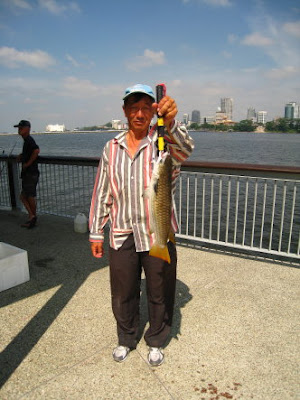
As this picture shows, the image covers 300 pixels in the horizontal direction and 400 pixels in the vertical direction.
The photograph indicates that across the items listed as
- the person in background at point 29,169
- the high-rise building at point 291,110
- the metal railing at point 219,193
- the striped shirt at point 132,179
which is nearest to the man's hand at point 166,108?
the striped shirt at point 132,179

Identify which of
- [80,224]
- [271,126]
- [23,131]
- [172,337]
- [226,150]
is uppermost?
[23,131]

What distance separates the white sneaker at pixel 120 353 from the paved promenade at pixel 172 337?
1.9 inches

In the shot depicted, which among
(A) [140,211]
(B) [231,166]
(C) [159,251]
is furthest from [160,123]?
(B) [231,166]

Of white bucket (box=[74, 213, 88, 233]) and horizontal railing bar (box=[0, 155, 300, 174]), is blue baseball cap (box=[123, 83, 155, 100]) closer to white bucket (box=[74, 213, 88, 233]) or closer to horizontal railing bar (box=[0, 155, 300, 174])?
horizontal railing bar (box=[0, 155, 300, 174])

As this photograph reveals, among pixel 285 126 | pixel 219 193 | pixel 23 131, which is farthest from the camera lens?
pixel 285 126

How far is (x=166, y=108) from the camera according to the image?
2.12 meters

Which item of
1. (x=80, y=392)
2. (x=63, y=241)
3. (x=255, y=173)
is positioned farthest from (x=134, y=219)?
(x=63, y=241)

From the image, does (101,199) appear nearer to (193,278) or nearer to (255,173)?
(193,278)

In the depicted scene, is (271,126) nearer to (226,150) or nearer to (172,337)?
(226,150)

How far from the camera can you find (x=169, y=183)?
217 cm

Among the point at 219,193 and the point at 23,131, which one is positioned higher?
the point at 23,131

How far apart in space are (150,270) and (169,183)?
0.74m

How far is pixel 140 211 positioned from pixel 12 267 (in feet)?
7.06

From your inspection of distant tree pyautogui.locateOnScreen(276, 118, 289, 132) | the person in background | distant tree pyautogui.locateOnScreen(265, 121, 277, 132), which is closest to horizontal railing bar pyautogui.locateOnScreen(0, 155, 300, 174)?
the person in background
